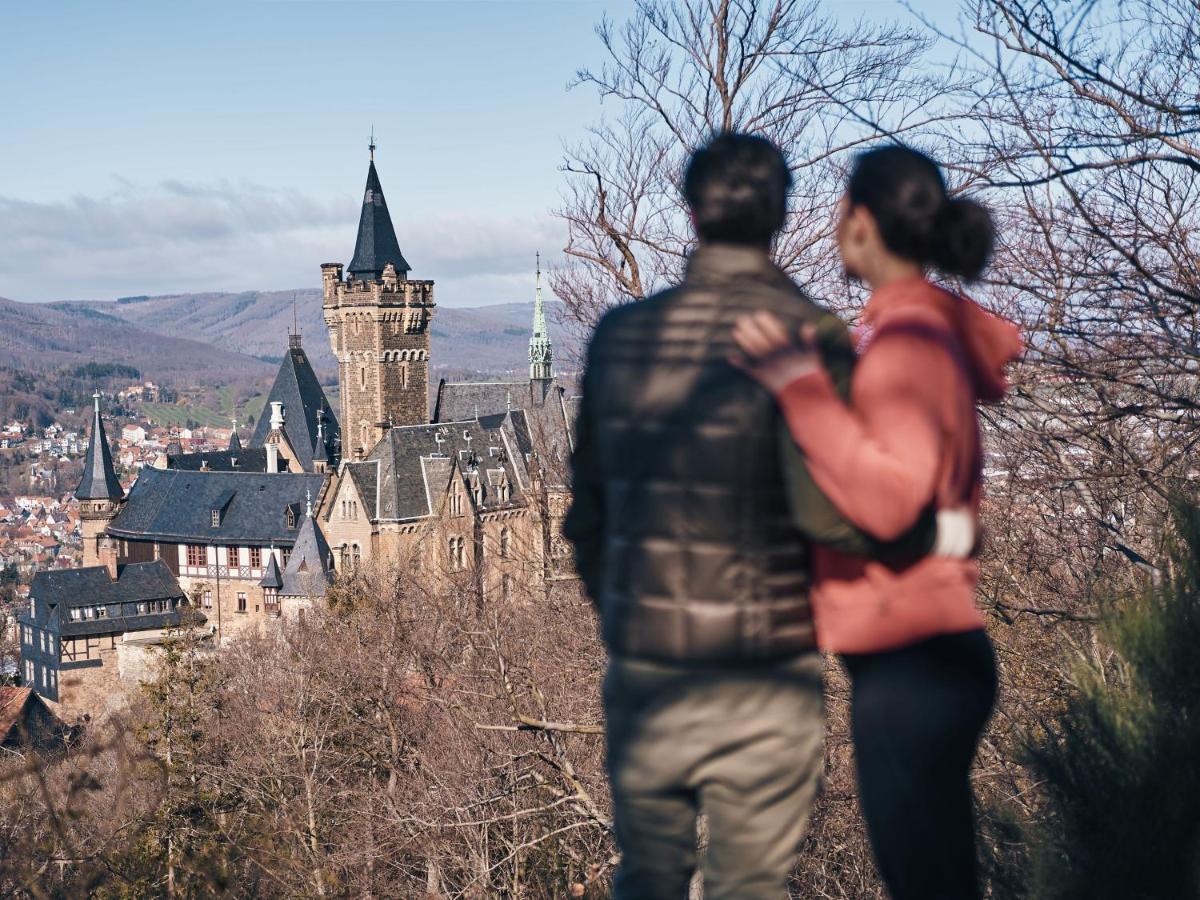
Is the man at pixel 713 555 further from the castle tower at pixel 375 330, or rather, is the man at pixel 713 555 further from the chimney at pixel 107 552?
the chimney at pixel 107 552

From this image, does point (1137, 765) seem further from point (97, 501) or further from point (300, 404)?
point (300, 404)

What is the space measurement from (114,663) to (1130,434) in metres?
52.8

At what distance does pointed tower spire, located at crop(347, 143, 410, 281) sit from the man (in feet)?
205

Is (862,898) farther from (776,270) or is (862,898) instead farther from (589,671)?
(776,270)

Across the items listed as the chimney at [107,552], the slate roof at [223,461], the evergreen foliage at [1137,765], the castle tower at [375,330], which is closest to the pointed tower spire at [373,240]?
the castle tower at [375,330]

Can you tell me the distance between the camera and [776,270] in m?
2.59

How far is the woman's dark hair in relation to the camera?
2.37 m

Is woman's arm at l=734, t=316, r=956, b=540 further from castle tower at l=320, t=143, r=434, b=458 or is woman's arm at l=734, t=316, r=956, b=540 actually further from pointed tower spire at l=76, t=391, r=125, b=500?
pointed tower spire at l=76, t=391, r=125, b=500

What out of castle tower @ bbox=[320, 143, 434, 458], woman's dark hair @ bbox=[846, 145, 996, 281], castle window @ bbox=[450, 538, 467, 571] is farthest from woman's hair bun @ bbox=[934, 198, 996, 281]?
castle tower @ bbox=[320, 143, 434, 458]

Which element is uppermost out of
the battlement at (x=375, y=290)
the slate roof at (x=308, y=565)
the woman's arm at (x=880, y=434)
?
the battlement at (x=375, y=290)

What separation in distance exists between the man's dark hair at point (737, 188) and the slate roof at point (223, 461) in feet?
234

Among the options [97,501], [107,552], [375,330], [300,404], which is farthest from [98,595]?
[300,404]

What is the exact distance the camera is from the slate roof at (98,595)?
5441 cm

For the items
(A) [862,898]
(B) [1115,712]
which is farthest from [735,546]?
(A) [862,898]
